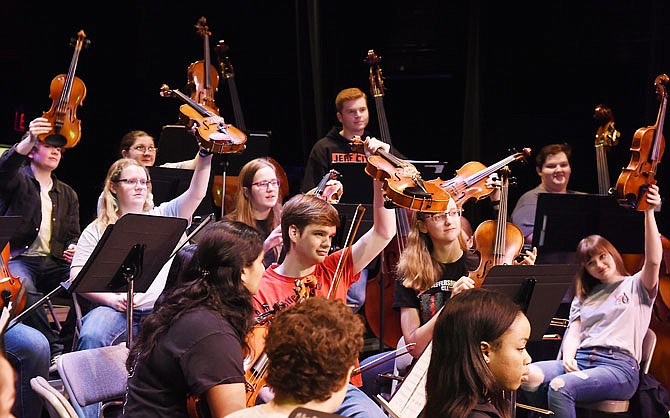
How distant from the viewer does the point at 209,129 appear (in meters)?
4.82

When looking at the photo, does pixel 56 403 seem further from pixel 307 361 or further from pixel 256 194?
pixel 256 194

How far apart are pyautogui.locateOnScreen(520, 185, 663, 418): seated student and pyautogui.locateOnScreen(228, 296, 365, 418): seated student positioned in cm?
271

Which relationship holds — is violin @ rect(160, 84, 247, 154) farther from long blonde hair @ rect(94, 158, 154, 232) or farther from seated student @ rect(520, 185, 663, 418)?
seated student @ rect(520, 185, 663, 418)

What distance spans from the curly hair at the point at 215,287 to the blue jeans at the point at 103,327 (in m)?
1.55

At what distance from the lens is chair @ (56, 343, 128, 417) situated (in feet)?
10.3

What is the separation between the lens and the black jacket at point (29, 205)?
5078 mm

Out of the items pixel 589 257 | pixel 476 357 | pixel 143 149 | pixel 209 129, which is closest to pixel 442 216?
pixel 589 257

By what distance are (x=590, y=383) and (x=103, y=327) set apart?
8.01 ft

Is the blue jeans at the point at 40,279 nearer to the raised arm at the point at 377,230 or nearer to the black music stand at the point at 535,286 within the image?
the raised arm at the point at 377,230

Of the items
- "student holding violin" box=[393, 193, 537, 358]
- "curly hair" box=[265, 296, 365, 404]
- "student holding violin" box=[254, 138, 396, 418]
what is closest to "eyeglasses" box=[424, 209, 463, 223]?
"student holding violin" box=[393, 193, 537, 358]

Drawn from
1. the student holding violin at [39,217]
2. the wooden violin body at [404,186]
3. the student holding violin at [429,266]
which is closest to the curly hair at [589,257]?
the student holding violin at [429,266]

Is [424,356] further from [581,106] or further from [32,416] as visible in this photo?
[581,106]

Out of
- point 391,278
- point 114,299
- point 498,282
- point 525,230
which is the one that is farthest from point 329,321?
point 525,230

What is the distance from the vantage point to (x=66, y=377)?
3135mm
